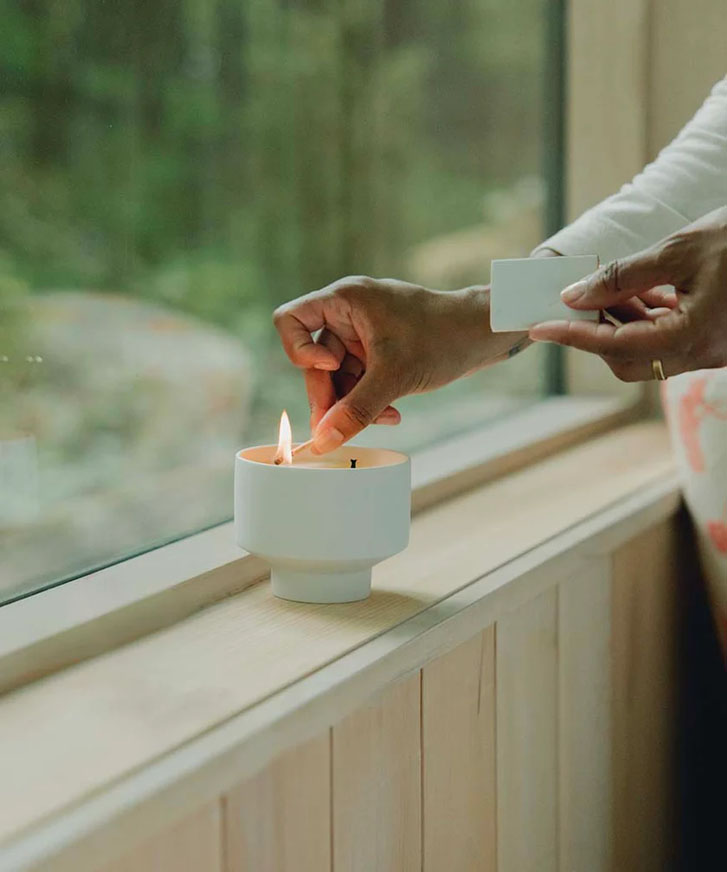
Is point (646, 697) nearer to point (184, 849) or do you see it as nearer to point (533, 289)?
point (533, 289)

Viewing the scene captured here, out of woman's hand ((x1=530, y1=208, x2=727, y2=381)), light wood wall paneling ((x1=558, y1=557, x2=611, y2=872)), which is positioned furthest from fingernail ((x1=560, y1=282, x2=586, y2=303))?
light wood wall paneling ((x1=558, y1=557, x2=611, y2=872))

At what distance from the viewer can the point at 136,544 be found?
3.17 ft

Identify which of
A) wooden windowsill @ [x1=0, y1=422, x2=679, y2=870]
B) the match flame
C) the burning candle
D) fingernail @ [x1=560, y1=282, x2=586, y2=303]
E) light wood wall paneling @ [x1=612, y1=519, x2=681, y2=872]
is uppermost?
fingernail @ [x1=560, y1=282, x2=586, y2=303]

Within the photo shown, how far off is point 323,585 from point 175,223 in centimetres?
37

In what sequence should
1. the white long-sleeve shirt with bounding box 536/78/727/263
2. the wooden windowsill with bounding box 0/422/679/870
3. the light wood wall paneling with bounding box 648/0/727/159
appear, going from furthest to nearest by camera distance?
the light wood wall paneling with bounding box 648/0/727/159 → the white long-sleeve shirt with bounding box 536/78/727/263 → the wooden windowsill with bounding box 0/422/679/870

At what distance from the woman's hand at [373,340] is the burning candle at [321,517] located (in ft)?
0.33

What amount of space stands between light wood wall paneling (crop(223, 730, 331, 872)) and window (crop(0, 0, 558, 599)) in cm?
28

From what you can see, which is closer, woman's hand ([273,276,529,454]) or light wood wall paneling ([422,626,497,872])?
light wood wall paneling ([422,626,497,872])

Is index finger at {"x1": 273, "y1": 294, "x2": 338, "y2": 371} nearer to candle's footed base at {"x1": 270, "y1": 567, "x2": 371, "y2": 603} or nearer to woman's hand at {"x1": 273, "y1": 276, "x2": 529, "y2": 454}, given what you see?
woman's hand at {"x1": 273, "y1": 276, "x2": 529, "y2": 454}

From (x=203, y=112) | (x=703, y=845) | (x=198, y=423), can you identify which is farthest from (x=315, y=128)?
(x=703, y=845)

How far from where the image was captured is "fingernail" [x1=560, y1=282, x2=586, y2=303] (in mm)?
839

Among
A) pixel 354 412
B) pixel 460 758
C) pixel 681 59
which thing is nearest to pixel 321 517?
pixel 354 412

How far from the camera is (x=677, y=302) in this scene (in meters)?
0.86

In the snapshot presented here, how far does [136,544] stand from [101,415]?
0.38 ft
